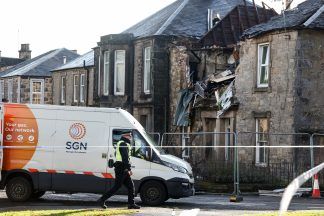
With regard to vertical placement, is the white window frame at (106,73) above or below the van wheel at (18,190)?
above

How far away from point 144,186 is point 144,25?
21.8m

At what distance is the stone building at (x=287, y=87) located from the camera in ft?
79.8

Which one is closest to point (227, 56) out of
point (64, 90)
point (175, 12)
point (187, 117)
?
point (187, 117)

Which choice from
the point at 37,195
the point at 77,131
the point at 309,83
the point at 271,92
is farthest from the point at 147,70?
the point at 77,131

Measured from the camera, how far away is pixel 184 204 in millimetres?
17141

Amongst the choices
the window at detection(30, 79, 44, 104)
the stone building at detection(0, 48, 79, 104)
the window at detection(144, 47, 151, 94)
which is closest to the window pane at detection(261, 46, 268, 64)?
the window at detection(144, 47, 151, 94)

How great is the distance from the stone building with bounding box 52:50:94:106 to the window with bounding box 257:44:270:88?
59.1ft

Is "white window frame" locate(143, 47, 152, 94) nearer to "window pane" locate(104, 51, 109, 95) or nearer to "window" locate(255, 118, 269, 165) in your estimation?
"window pane" locate(104, 51, 109, 95)

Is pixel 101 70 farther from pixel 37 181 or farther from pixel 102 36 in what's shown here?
pixel 37 181

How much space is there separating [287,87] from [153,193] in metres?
9.95

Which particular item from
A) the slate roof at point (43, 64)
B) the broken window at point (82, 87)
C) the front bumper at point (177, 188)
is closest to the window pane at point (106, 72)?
the broken window at point (82, 87)

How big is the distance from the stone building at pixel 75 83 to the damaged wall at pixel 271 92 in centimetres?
1733

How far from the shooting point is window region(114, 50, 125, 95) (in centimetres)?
3569

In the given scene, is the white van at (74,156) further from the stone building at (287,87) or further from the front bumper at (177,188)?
the stone building at (287,87)
